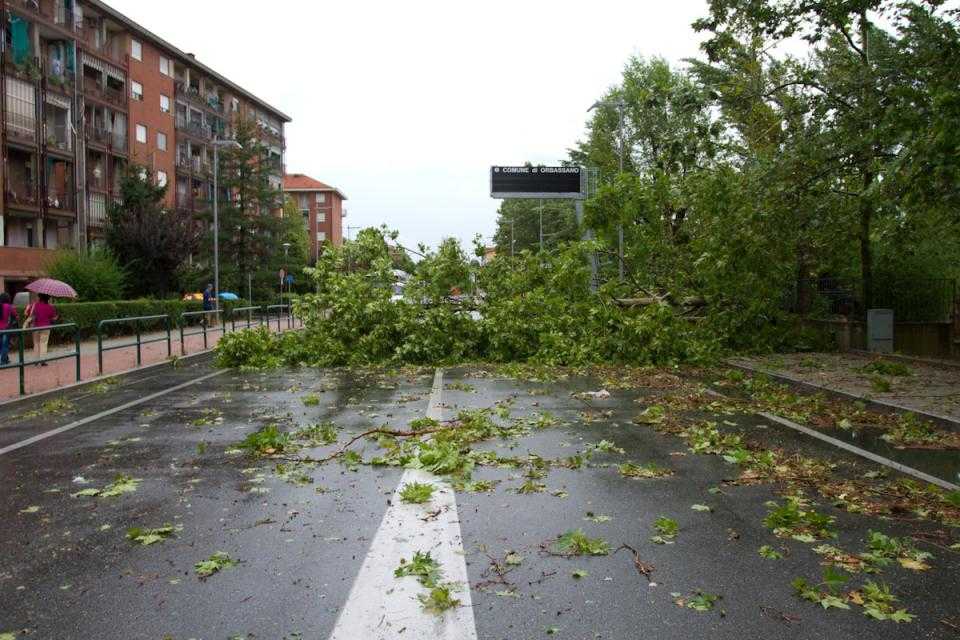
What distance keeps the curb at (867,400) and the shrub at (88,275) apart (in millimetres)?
22933

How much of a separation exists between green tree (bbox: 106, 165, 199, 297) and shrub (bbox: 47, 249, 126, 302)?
542 cm

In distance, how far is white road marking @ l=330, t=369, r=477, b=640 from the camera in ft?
11.2

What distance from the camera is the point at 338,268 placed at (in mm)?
19078

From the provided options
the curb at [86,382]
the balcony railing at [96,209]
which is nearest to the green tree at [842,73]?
the curb at [86,382]

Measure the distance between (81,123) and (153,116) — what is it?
35.7 feet

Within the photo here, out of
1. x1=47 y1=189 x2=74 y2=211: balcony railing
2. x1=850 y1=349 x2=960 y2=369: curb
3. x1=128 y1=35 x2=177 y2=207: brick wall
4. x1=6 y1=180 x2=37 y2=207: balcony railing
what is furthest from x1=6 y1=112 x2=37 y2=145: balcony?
x1=850 y1=349 x2=960 y2=369: curb

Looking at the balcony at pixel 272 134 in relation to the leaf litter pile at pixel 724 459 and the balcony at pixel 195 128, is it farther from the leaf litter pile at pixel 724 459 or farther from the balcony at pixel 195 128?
the leaf litter pile at pixel 724 459

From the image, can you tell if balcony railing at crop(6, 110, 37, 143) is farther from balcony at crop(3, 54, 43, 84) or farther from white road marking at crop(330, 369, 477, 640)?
white road marking at crop(330, 369, 477, 640)

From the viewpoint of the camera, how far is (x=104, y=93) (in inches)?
1799

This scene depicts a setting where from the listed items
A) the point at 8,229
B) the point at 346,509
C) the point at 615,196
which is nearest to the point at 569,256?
the point at 615,196

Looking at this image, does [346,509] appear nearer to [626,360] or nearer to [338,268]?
[626,360]

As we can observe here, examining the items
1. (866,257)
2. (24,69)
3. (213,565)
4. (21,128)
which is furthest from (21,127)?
(213,565)

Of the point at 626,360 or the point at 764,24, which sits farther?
the point at 626,360

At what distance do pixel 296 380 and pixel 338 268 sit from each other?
222 inches
